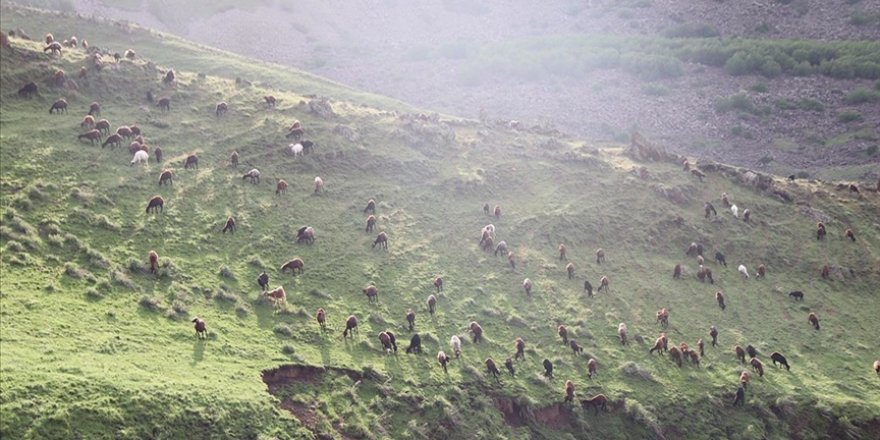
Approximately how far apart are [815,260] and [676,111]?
202 ft

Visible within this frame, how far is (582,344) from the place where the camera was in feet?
119

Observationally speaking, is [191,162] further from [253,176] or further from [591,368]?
[591,368]

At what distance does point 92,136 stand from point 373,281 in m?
20.2

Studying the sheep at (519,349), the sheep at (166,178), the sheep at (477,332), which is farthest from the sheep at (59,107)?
the sheep at (519,349)

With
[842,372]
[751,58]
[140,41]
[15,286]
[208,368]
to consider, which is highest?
[751,58]

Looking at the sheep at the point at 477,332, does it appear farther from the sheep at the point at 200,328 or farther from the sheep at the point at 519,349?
the sheep at the point at 200,328

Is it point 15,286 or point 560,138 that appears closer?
point 15,286

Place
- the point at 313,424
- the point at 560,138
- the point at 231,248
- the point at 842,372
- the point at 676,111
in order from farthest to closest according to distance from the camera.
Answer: the point at 676,111 < the point at 560,138 < the point at 842,372 < the point at 231,248 < the point at 313,424

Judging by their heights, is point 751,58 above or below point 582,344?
above

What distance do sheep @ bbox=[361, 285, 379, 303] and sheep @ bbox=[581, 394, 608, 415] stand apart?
1164 cm

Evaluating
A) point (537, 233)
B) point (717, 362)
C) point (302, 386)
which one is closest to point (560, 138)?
point (537, 233)

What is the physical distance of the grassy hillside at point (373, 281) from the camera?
24.2 metres

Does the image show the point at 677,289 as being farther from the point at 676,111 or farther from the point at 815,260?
the point at 676,111

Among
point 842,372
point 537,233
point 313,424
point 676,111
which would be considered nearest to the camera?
point 313,424
